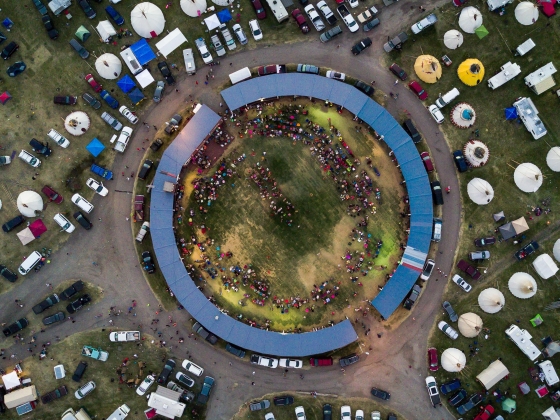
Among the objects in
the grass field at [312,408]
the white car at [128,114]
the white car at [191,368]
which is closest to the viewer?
the white car at [191,368]

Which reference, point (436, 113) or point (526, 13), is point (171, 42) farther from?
point (526, 13)

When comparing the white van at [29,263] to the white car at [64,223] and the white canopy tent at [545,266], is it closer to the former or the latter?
the white car at [64,223]

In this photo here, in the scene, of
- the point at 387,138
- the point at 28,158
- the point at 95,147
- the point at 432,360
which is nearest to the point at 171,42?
the point at 95,147

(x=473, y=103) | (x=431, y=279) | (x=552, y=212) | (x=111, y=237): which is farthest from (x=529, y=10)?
(x=111, y=237)

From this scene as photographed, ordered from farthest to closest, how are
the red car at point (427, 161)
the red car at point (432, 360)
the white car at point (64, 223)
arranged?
the red car at point (427, 161) < the white car at point (64, 223) < the red car at point (432, 360)

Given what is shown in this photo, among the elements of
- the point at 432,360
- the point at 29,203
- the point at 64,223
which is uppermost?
the point at 29,203

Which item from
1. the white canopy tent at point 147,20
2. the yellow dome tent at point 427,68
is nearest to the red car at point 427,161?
the yellow dome tent at point 427,68

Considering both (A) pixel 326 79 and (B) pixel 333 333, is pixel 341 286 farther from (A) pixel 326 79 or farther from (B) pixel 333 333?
(A) pixel 326 79
